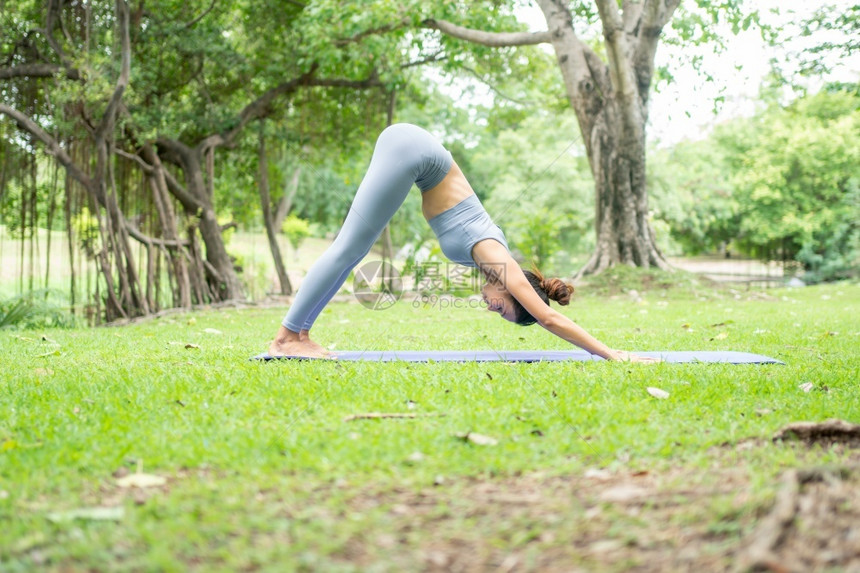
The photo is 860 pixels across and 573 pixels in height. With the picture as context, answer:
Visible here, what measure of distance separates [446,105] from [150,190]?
34.2ft

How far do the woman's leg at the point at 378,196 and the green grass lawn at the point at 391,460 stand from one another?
46cm

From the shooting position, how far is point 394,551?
1.40 m

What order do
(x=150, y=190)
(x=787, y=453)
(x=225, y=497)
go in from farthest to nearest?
(x=150, y=190) → (x=787, y=453) → (x=225, y=497)

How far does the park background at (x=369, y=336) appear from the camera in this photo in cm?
150

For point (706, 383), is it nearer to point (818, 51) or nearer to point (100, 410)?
point (100, 410)

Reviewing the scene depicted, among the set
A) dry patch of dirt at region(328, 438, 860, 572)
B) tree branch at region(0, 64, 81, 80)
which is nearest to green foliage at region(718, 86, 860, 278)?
tree branch at region(0, 64, 81, 80)

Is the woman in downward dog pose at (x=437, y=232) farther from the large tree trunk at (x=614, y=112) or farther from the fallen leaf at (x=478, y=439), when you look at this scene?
the large tree trunk at (x=614, y=112)

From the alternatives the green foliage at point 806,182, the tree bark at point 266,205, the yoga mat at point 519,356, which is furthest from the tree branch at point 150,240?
the green foliage at point 806,182

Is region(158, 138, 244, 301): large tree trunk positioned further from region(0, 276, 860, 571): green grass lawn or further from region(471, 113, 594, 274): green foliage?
region(471, 113, 594, 274): green foliage

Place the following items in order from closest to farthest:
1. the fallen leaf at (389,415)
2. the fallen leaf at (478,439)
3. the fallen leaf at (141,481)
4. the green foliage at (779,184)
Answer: the fallen leaf at (141,481) < the fallen leaf at (478,439) < the fallen leaf at (389,415) < the green foliage at (779,184)

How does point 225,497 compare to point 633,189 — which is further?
point 633,189

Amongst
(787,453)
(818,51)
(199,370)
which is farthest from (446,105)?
(787,453)

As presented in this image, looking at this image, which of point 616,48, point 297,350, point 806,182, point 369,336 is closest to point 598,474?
point 297,350

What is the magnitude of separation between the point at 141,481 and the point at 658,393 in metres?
1.84
